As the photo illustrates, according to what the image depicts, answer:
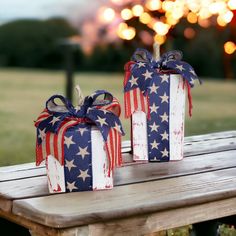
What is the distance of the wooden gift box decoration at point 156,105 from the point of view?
7.02 ft

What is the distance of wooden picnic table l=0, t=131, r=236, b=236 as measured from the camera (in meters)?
1.58

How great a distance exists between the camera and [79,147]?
5.81 ft

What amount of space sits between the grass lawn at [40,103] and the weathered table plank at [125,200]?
2.83m

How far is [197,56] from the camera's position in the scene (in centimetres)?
859

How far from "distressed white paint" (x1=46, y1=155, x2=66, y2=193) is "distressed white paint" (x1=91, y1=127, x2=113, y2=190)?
9 centimetres

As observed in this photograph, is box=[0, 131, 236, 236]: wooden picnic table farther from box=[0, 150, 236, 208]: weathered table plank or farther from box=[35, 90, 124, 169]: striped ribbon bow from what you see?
box=[35, 90, 124, 169]: striped ribbon bow

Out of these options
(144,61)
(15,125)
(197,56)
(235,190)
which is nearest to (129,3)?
(15,125)

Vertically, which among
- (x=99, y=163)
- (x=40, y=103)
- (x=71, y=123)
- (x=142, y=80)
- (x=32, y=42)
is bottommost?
(x=99, y=163)

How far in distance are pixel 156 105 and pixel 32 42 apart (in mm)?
6830

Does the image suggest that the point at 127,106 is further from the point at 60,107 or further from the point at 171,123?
the point at 60,107

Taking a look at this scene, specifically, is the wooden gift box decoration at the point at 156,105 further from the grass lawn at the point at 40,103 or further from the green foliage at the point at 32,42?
the green foliage at the point at 32,42

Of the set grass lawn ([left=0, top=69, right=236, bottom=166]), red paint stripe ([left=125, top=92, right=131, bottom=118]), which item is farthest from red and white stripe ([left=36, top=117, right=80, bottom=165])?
grass lawn ([left=0, top=69, right=236, bottom=166])

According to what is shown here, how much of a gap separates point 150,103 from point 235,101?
5926mm

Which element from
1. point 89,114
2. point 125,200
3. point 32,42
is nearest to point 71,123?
point 89,114
